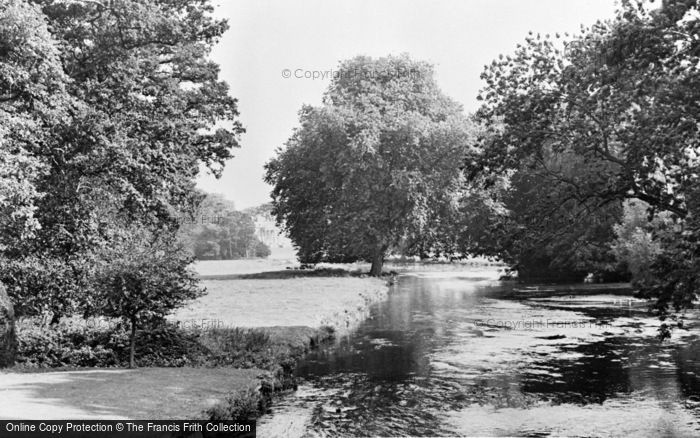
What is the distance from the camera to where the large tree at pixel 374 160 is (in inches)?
2453

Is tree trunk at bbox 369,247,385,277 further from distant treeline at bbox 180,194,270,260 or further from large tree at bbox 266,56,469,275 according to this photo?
distant treeline at bbox 180,194,270,260

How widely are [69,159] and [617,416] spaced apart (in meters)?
18.5

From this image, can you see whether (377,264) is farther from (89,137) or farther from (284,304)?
(89,137)

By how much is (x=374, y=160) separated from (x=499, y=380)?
43.8m

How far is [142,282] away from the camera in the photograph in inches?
718

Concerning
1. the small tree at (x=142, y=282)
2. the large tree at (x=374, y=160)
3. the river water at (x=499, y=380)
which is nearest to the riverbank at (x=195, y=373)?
the river water at (x=499, y=380)

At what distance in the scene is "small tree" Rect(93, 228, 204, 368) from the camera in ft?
59.6

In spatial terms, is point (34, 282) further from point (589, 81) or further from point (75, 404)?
point (589, 81)

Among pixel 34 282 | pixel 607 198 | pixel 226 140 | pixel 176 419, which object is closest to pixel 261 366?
pixel 176 419

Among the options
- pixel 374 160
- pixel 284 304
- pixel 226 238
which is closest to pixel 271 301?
pixel 284 304

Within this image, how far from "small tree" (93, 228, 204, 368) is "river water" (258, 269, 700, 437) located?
4.51 m

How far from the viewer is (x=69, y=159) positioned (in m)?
22.3

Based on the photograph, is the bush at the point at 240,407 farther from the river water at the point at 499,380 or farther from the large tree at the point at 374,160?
the large tree at the point at 374,160

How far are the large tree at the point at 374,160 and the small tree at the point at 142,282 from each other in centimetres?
4174
